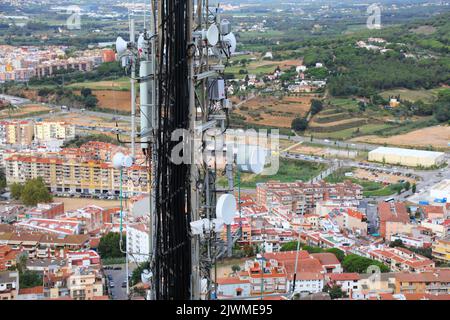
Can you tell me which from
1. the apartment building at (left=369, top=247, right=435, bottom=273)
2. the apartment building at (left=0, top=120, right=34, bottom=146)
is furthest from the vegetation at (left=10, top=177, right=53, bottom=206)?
the apartment building at (left=369, top=247, right=435, bottom=273)

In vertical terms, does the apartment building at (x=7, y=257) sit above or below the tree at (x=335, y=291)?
below

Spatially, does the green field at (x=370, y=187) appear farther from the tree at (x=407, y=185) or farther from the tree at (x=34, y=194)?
the tree at (x=34, y=194)

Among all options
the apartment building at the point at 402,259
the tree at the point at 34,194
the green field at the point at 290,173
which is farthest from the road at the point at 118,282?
the green field at the point at 290,173

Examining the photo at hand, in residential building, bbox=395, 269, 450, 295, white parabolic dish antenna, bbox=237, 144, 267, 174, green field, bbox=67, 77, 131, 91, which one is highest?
white parabolic dish antenna, bbox=237, 144, 267, 174

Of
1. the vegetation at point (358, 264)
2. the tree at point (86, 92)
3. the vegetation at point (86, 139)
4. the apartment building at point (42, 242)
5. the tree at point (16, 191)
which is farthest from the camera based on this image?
the tree at point (86, 92)

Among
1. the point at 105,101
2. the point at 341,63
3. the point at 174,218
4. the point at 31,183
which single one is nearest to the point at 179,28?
the point at 174,218

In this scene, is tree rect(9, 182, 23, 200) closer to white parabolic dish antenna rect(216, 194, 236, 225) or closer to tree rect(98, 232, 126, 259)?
tree rect(98, 232, 126, 259)

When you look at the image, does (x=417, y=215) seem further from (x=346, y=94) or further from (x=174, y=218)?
(x=174, y=218)
